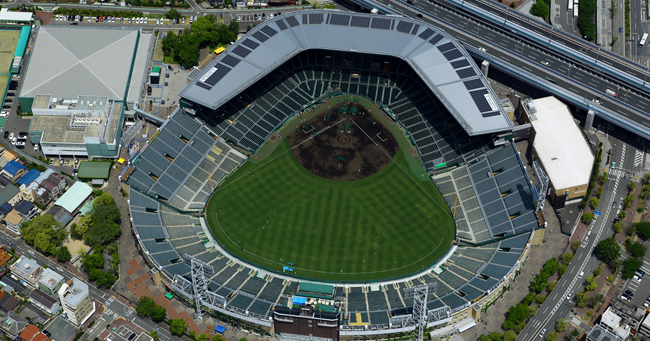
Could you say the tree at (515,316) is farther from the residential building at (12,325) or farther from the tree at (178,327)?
the residential building at (12,325)

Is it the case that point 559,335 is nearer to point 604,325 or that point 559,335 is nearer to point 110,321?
point 604,325

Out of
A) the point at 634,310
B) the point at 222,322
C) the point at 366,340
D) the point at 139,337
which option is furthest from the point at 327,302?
the point at 634,310

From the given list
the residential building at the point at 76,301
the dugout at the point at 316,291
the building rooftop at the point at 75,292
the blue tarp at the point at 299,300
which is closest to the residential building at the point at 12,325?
the residential building at the point at 76,301

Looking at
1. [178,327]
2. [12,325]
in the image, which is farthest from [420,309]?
[12,325]

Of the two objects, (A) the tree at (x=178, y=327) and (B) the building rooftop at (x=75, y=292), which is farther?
(A) the tree at (x=178, y=327)

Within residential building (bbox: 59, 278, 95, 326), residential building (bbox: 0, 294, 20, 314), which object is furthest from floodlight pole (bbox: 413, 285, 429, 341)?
residential building (bbox: 0, 294, 20, 314)

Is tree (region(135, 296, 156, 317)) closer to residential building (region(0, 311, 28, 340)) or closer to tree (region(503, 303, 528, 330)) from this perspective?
residential building (region(0, 311, 28, 340))

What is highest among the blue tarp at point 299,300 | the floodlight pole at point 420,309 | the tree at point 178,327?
the floodlight pole at point 420,309
